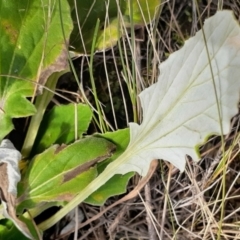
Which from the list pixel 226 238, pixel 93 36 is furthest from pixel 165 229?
pixel 93 36

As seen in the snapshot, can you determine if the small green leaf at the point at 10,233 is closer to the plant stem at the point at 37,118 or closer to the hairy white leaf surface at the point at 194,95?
the plant stem at the point at 37,118

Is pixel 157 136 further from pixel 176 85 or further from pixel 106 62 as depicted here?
pixel 106 62

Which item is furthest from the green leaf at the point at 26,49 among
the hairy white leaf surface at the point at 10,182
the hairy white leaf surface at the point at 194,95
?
the hairy white leaf surface at the point at 194,95

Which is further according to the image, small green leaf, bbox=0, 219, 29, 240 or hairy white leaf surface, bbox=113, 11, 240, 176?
small green leaf, bbox=0, 219, 29, 240

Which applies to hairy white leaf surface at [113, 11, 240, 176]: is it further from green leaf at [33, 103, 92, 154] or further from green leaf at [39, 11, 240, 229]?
green leaf at [33, 103, 92, 154]

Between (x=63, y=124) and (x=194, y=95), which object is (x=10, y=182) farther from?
(x=194, y=95)

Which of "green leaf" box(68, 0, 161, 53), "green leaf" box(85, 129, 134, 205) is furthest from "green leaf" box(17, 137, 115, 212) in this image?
"green leaf" box(68, 0, 161, 53)
